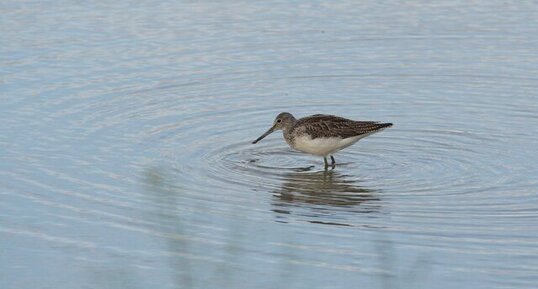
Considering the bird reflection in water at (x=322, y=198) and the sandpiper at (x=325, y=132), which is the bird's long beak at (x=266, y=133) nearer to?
the sandpiper at (x=325, y=132)

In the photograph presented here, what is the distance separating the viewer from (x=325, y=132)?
13.7 meters

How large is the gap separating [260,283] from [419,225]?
6.88 ft

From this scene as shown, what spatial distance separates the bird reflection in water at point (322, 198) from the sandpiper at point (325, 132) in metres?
0.31

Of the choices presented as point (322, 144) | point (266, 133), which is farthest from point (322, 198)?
point (266, 133)

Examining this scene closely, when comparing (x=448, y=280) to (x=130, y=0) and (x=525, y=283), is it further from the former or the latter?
(x=130, y=0)

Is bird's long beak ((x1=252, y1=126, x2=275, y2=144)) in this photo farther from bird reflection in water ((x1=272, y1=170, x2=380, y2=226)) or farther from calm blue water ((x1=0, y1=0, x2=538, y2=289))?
bird reflection in water ((x1=272, y1=170, x2=380, y2=226))

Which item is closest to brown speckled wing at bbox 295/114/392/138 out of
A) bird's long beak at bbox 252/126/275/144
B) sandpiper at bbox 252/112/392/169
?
sandpiper at bbox 252/112/392/169

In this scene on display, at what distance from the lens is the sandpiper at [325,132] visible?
13609 millimetres

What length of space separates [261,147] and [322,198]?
206 cm

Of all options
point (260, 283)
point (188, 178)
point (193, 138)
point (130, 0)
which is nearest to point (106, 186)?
point (188, 178)

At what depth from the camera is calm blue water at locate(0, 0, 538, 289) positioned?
392 inches

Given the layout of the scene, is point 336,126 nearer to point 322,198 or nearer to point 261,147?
point 261,147

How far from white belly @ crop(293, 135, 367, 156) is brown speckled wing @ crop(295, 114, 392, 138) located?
0.15 feet

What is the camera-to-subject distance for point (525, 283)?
376 inches
